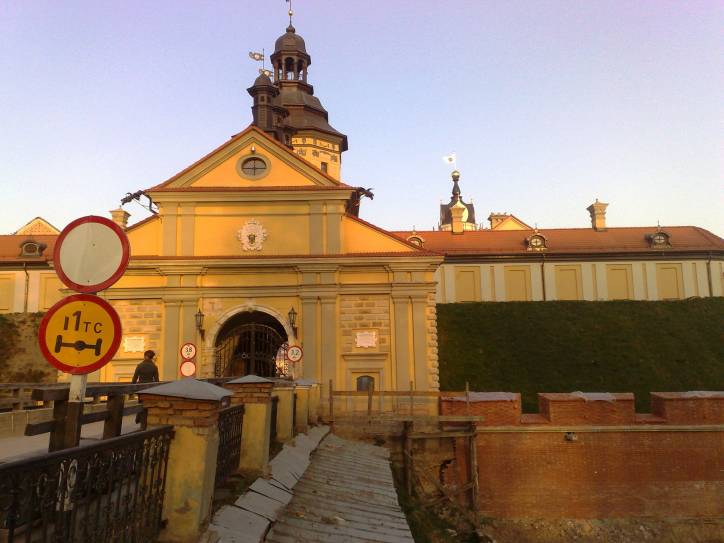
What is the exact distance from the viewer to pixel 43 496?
3115mm

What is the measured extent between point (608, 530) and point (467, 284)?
24916mm

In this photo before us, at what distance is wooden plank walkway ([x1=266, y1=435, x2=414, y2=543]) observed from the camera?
20.1 ft

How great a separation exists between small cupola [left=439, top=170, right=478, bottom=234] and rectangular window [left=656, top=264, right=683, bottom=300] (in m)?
13.9

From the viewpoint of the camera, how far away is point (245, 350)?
24922mm

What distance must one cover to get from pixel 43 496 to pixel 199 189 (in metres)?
19.2

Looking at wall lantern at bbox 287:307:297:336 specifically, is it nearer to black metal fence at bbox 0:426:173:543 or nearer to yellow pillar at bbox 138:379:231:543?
yellow pillar at bbox 138:379:231:543

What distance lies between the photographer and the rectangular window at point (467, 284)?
3988cm

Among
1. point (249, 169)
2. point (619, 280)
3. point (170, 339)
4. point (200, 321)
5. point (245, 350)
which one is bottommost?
point (245, 350)

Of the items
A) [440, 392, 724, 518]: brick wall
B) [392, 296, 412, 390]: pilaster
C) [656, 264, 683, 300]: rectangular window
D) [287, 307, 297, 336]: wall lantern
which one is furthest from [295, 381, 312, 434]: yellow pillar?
[656, 264, 683, 300]: rectangular window

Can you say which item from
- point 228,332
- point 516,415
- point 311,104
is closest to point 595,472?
point 516,415

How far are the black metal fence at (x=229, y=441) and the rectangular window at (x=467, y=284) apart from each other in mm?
33649

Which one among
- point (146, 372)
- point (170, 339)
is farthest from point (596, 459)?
point (170, 339)

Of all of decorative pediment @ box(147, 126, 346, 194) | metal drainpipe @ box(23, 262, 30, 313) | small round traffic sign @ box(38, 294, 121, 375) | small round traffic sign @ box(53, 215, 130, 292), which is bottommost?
small round traffic sign @ box(38, 294, 121, 375)

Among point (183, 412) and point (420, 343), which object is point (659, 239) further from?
point (183, 412)
